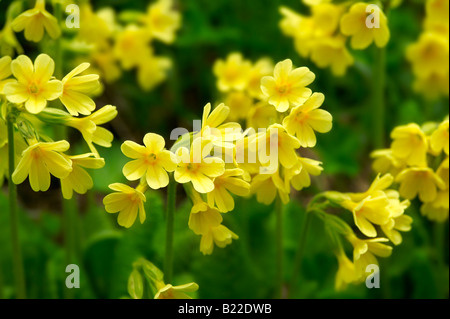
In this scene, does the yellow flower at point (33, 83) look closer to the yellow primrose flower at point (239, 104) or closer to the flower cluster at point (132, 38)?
the yellow primrose flower at point (239, 104)

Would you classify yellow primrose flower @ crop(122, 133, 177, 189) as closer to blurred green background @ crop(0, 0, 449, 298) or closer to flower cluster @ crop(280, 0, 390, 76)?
blurred green background @ crop(0, 0, 449, 298)

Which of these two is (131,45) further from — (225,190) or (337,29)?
(225,190)

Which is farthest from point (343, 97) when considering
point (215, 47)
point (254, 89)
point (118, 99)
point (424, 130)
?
point (424, 130)

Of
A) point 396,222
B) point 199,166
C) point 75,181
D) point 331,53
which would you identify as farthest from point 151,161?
point 331,53

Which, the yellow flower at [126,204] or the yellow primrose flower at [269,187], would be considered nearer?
the yellow flower at [126,204]

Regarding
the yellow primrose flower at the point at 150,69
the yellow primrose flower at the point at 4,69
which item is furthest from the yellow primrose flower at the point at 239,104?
the yellow primrose flower at the point at 4,69

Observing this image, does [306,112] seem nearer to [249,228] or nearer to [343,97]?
[249,228]
